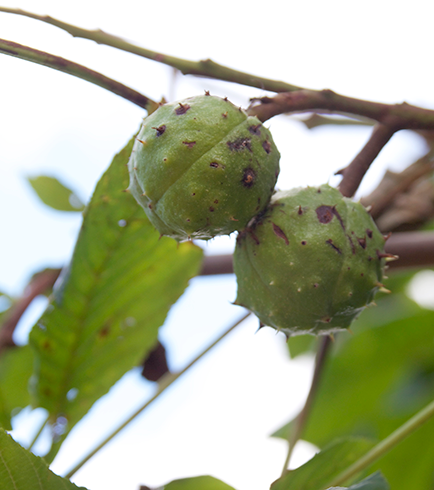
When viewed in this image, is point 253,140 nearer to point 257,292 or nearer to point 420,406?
point 257,292

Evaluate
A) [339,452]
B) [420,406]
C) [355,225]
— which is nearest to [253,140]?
[355,225]

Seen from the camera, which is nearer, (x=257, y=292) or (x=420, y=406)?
(x=257, y=292)

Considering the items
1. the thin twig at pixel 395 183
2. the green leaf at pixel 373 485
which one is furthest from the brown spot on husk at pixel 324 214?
the thin twig at pixel 395 183

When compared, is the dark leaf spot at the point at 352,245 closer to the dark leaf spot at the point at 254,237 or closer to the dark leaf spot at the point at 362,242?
the dark leaf spot at the point at 362,242

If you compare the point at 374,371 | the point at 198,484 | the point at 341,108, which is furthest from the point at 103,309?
the point at 374,371

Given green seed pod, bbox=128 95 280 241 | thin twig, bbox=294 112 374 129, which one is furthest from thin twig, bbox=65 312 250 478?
thin twig, bbox=294 112 374 129

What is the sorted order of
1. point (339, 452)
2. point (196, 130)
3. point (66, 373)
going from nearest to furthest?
point (196, 130) < point (339, 452) < point (66, 373)

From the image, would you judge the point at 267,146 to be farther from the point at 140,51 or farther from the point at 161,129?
the point at 140,51
